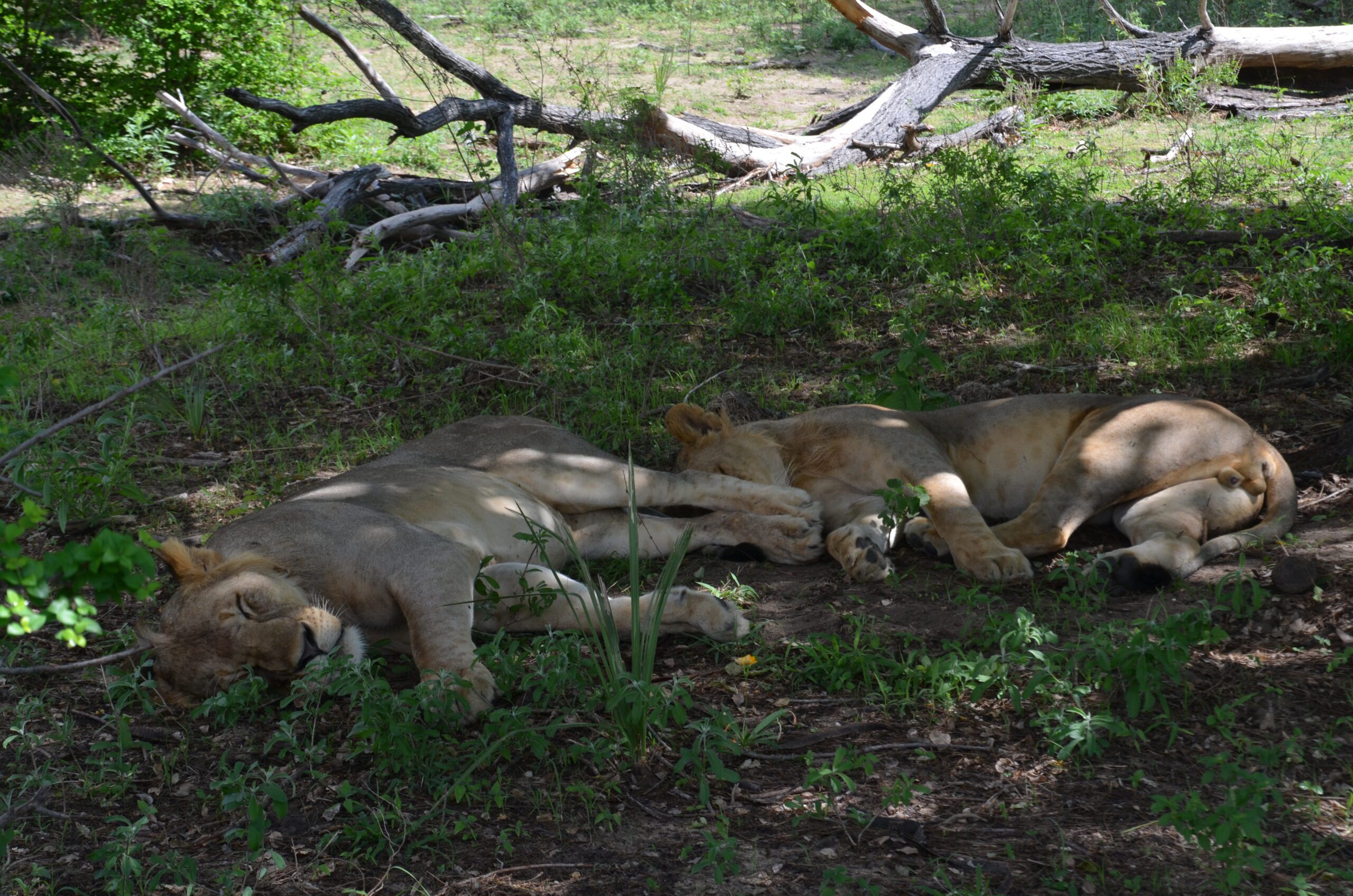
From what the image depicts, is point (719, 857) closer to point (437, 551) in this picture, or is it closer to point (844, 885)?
point (844, 885)

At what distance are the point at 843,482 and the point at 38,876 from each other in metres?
3.27

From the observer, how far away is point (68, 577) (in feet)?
5.98

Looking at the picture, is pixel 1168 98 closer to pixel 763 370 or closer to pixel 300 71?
pixel 763 370

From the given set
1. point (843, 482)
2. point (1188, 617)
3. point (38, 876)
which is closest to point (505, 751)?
point (38, 876)

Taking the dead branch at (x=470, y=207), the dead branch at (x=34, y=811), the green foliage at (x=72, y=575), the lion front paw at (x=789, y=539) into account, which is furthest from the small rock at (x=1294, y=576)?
the dead branch at (x=470, y=207)

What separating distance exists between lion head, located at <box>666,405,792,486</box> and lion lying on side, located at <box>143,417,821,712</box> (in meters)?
0.15

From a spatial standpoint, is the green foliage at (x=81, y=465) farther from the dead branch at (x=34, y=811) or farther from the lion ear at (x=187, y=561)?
the dead branch at (x=34, y=811)

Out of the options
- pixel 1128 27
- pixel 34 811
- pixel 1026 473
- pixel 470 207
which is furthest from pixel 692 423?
pixel 1128 27

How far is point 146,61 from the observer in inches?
475

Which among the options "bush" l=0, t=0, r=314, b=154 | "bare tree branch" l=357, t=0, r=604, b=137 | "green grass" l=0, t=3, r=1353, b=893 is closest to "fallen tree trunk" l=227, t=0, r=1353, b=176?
"bare tree branch" l=357, t=0, r=604, b=137

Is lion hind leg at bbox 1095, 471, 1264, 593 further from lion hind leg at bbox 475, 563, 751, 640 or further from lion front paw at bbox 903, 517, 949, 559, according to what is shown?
lion hind leg at bbox 475, 563, 751, 640

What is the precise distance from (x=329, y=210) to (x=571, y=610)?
6.76m

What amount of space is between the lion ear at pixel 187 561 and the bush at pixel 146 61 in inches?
380

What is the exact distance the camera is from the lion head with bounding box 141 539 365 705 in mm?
3354
